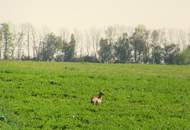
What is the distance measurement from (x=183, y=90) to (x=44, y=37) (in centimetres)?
11483

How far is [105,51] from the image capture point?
13238 cm

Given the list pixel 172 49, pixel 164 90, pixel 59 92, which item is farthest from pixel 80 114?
pixel 172 49

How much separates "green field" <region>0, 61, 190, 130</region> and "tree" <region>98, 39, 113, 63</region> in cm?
9803

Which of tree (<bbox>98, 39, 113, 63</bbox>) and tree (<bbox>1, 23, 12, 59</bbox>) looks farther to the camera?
tree (<bbox>98, 39, 113, 63</bbox>)

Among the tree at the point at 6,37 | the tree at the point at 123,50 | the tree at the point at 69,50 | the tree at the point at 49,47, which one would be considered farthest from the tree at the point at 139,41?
the tree at the point at 6,37

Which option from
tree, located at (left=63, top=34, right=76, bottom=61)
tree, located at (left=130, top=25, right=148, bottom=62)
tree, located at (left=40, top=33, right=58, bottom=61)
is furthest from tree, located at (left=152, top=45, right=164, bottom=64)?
tree, located at (left=40, top=33, right=58, bottom=61)

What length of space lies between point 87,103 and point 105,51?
111646mm

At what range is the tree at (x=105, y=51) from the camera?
129 meters

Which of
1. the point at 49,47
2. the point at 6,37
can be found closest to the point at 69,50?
the point at 49,47

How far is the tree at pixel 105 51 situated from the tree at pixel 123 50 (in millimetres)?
1958

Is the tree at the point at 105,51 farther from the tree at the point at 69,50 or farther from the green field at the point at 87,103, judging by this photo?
the green field at the point at 87,103

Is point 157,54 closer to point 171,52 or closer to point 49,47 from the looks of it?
point 171,52

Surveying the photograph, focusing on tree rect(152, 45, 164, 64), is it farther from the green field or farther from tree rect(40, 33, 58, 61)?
the green field

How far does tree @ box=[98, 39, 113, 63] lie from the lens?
129 meters
